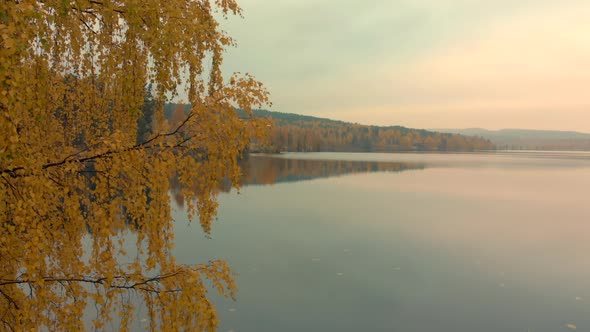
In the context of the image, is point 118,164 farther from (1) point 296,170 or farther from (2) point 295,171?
(1) point 296,170

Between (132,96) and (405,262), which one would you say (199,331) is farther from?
(405,262)

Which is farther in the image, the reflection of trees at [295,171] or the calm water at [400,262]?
the reflection of trees at [295,171]

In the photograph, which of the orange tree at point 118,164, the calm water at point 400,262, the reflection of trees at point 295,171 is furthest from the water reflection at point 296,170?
the orange tree at point 118,164

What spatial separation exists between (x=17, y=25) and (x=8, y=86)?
0.45 metres

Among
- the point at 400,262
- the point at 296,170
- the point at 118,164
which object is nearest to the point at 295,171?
the point at 296,170

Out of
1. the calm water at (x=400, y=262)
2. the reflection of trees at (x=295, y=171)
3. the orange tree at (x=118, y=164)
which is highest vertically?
the orange tree at (x=118, y=164)

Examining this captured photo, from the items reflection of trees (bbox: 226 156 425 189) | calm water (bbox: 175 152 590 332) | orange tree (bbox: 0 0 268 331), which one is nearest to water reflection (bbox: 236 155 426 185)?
reflection of trees (bbox: 226 156 425 189)

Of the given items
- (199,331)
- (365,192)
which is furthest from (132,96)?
(365,192)

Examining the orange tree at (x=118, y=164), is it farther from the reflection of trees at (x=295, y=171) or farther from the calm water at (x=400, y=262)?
the reflection of trees at (x=295, y=171)

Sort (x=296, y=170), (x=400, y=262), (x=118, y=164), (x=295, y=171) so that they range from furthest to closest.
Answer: (x=296, y=170), (x=295, y=171), (x=400, y=262), (x=118, y=164)

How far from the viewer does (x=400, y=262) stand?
15789mm

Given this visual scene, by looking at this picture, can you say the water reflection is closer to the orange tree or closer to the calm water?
the calm water

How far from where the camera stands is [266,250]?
17.2m

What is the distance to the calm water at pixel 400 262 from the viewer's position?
36.6ft
